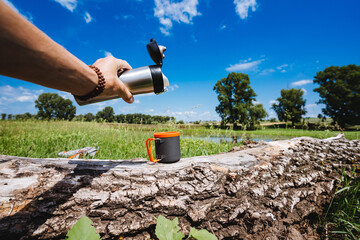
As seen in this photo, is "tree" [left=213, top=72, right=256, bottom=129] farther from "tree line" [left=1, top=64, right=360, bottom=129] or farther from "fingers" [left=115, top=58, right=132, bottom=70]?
"fingers" [left=115, top=58, right=132, bottom=70]

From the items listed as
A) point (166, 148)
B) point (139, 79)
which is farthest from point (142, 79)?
point (166, 148)

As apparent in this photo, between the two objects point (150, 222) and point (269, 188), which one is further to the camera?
point (269, 188)

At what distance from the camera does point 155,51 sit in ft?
4.70

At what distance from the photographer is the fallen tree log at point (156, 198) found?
1.27 metres

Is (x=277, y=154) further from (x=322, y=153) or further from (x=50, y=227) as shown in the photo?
(x=50, y=227)

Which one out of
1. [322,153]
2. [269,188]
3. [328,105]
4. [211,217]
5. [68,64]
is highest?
[328,105]

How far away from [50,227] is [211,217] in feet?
4.33

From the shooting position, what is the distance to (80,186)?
145 cm

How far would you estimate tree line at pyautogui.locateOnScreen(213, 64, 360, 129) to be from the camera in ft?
91.5

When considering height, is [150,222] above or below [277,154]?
below

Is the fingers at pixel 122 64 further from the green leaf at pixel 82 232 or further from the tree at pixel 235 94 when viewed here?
the tree at pixel 235 94

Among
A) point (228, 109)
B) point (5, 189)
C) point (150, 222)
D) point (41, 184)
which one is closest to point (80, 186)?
point (41, 184)

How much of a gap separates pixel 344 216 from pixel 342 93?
124 feet

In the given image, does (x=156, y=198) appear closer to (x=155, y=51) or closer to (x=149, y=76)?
(x=149, y=76)
